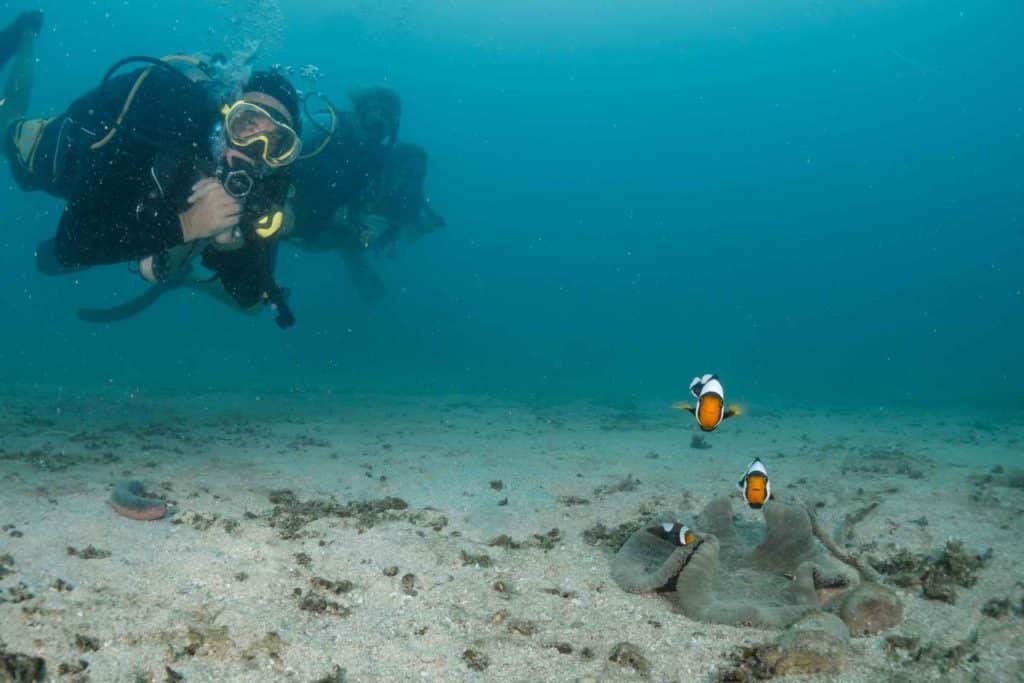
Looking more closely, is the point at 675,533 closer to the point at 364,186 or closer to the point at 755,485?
the point at 755,485

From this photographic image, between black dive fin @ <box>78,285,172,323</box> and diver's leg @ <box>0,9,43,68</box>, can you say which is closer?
black dive fin @ <box>78,285,172,323</box>

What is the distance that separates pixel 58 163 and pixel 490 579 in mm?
6847

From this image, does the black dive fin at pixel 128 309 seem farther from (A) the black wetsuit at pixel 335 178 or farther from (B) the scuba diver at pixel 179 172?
(A) the black wetsuit at pixel 335 178

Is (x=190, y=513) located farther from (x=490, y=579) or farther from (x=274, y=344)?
(x=274, y=344)

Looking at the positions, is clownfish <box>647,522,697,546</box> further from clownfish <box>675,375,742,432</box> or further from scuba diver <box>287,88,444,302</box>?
scuba diver <box>287,88,444,302</box>

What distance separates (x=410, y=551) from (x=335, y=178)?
28.4 feet

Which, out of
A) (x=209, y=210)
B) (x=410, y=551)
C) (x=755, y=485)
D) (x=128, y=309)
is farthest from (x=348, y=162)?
(x=755, y=485)

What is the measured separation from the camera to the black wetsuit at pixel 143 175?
209 inches

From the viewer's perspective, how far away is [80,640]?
3008 millimetres

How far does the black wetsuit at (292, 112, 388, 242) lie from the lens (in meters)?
10.8

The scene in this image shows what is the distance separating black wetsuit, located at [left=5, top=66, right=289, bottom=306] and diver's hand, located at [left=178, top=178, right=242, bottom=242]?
0.09 meters

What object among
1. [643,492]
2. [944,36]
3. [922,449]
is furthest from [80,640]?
[944,36]

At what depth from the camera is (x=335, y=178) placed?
11289 millimetres

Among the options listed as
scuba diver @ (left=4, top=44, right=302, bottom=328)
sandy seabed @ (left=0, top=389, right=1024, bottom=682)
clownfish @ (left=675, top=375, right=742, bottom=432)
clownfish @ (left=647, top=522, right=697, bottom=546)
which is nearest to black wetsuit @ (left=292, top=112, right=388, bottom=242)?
sandy seabed @ (left=0, top=389, right=1024, bottom=682)
